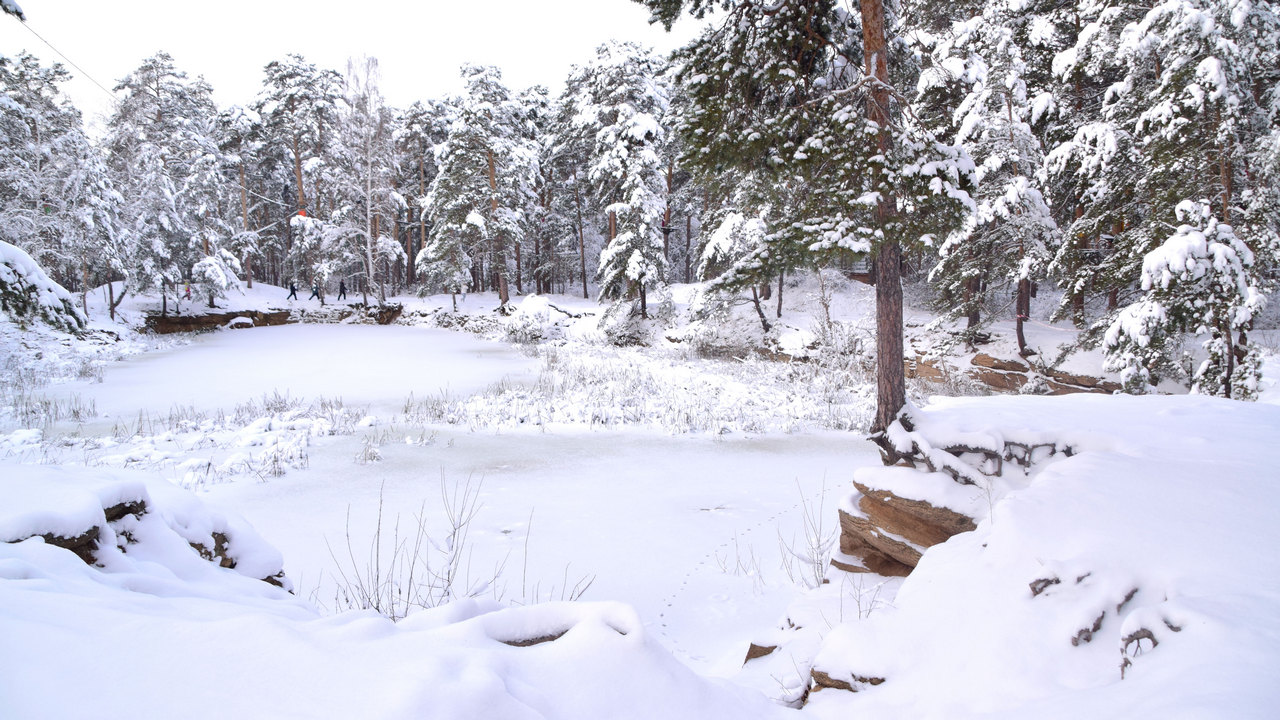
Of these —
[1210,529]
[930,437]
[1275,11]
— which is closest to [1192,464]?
[1210,529]

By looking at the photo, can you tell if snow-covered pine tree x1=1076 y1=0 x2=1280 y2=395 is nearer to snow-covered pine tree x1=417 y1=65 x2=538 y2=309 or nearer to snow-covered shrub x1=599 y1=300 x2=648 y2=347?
snow-covered shrub x1=599 y1=300 x2=648 y2=347

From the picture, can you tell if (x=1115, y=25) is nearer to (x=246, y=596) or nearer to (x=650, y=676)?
(x=650, y=676)

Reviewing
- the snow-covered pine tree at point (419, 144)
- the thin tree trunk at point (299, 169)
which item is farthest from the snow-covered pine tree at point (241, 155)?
the snow-covered pine tree at point (419, 144)

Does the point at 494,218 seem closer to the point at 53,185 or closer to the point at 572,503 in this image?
the point at 53,185

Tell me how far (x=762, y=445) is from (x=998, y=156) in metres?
10.7

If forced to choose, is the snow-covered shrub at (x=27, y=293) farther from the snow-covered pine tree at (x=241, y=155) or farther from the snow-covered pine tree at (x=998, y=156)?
the snow-covered pine tree at (x=241, y=155)

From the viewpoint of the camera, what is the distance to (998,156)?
1434cm

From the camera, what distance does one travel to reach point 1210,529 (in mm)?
2604

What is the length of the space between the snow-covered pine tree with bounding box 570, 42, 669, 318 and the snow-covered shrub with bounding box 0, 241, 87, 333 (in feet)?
59.8

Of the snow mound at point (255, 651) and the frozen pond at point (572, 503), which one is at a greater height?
the snow mound at point (255, 651)

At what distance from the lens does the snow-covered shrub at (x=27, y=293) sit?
226 inches

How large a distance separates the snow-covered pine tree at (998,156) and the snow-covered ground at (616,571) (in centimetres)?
822

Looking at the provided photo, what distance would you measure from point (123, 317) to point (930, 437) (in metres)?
33.4

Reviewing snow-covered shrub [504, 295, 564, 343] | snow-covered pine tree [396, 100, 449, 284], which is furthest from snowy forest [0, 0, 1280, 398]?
snow-covered shrub [504, 295, 564, 343]
